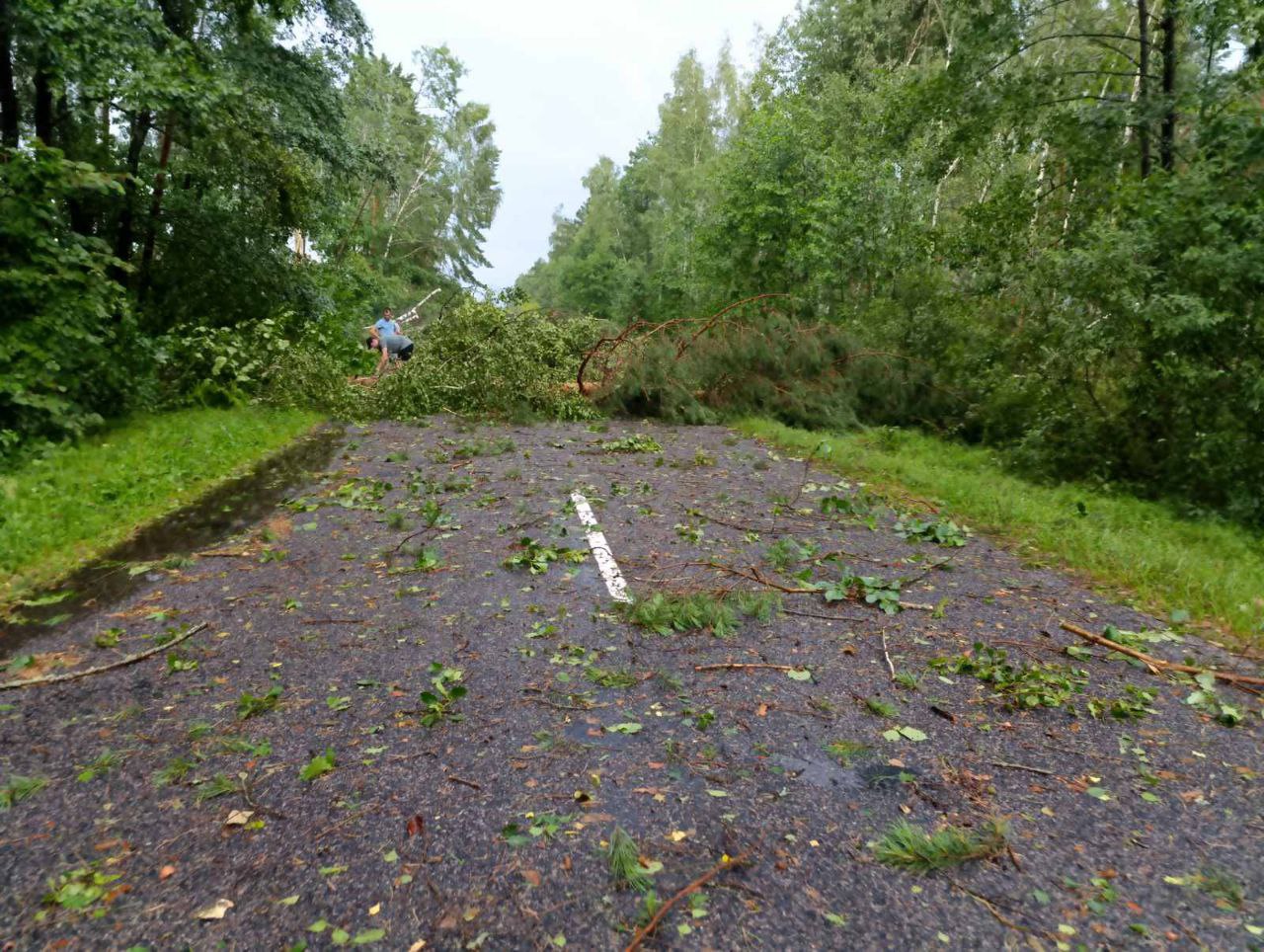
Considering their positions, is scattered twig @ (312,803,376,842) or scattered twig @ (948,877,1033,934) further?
scattered twig @ (312,803,376,842)

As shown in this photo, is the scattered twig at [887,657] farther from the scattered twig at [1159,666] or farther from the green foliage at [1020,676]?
the scattered twig at [1159,666]

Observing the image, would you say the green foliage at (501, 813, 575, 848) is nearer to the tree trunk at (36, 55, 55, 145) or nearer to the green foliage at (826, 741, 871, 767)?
the green foliage at (826, 741, 871, 767)

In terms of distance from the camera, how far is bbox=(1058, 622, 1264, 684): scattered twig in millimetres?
4281

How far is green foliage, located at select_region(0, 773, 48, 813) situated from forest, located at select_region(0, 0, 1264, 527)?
6.37 metres

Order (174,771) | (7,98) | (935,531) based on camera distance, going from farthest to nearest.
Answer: (7,98)
(935,531)
(174,771)

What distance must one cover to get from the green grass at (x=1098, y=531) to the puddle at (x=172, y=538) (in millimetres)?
6317

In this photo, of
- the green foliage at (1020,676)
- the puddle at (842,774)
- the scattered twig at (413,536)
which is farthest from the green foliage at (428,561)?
the green foliage at (1020,676)

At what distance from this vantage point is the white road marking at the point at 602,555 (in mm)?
5562

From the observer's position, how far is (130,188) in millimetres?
13945

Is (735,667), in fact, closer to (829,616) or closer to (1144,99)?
(829,616)

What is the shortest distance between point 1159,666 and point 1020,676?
0.83m

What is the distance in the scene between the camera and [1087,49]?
1044 inches

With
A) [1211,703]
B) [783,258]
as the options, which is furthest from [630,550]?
[783,258]

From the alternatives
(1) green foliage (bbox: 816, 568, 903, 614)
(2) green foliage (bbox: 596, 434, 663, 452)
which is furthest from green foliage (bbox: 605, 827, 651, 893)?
(2) green foliage (bbox: 596, 434, 663, 452)
